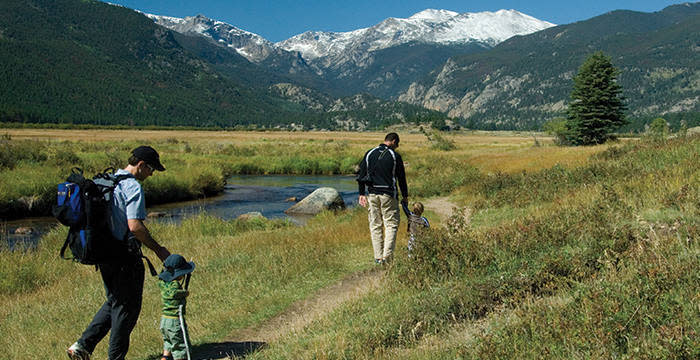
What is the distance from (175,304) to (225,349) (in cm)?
120

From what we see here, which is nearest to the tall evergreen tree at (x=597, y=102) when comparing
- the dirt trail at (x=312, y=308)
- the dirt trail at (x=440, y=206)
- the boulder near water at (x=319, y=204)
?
the dirt trail at (x=440, y=206)

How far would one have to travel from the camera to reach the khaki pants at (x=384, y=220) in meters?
8.62

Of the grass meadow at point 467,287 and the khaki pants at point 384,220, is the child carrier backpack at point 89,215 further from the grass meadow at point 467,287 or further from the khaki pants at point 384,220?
the khaki pants at point 384,220

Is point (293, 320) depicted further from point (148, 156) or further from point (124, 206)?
point (148, 156)

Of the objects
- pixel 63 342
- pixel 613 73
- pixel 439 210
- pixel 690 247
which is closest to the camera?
pixel 690 247

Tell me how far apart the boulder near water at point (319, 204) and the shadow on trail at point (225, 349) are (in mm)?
15258

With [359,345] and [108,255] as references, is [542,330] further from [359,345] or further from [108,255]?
[108,255]

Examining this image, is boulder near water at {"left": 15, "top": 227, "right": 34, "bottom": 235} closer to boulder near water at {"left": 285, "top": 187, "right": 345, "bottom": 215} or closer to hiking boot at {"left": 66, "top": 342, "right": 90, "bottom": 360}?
boulder near water at {"left": 285, "top": 187, "right": 345, "bottom": 215}

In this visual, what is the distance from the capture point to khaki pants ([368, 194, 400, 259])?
28.3ft

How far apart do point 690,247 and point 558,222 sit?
2.34 meters

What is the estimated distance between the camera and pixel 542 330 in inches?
158

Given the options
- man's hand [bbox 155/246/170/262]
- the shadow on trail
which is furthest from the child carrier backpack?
the shadow on trail

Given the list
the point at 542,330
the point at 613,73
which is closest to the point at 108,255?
the point at 542,330

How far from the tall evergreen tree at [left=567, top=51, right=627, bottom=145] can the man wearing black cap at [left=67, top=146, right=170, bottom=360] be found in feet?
136
